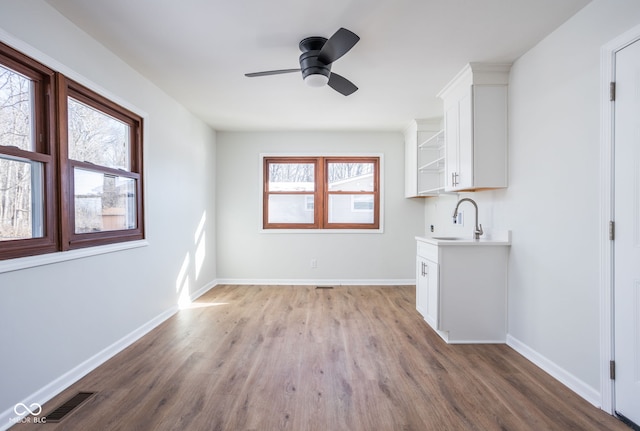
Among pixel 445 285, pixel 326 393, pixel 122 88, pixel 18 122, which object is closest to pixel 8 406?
pixel 18 122

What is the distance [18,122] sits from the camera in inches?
70.7

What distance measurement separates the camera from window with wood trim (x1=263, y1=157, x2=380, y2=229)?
4.98 meters

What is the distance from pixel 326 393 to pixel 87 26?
308cm

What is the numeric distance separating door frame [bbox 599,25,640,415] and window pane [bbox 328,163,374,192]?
3.33 meters

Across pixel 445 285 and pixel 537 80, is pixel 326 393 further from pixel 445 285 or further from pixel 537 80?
pixel 537 80

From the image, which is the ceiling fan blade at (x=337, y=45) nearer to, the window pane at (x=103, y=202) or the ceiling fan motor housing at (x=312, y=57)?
the ceiling fan motor housing at (x=312, y=57)

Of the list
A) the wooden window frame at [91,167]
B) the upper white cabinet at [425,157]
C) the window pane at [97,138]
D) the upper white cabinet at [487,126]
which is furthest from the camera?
the upper white cabinet at [425,157]

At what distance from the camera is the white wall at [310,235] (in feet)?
16.1

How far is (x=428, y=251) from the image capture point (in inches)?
119

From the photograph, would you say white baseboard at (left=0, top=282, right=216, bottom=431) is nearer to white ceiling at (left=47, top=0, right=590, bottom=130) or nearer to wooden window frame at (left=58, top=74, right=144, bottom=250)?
wooden window frame at (left=58, top=74, right=144, bottom=250)

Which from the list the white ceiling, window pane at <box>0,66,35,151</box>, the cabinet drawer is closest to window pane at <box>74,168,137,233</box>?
window pane at <box>0,66,35,151</box>

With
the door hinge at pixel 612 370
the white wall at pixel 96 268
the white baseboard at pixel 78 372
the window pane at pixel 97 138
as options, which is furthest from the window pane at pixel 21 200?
the door hinge at pixel 612 370

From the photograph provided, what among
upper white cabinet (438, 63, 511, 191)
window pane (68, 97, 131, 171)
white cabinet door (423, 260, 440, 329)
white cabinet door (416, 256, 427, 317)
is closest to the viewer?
window pane (68, 97, 131, 171)

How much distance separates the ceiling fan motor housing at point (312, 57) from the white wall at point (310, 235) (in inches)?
102
